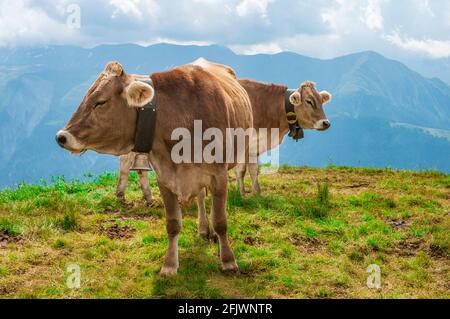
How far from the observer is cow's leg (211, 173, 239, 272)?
591 centimetres

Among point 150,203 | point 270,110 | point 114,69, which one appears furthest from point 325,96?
point 114,69

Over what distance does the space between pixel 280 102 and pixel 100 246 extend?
570 centimetres

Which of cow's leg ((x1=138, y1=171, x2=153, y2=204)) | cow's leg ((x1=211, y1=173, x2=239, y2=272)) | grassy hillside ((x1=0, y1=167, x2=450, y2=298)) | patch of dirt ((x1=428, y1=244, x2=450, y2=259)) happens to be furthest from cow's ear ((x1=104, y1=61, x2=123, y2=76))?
patch of dirt ((x1=428, y1=244, x2=450, y2=259))

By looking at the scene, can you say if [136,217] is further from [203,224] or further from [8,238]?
[8,238]

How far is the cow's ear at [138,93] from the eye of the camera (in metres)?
5.09

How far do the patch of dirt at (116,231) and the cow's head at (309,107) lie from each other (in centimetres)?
489

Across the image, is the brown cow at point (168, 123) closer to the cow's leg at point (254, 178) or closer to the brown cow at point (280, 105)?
the cow's leg at point (254, 178)

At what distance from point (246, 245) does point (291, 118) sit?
464cm

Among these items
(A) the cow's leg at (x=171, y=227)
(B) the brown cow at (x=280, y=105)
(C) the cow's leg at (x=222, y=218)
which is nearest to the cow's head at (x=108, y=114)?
(A) the cow's leg at (x=171, y=227)

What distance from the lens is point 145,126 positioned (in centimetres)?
539

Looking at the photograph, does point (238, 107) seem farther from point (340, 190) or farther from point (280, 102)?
point (340, 190)

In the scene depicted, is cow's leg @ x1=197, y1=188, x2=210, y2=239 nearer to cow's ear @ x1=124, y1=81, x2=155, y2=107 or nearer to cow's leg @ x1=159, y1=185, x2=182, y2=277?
cow's leg @ x1=159, y1=185, x2=182, y2=277

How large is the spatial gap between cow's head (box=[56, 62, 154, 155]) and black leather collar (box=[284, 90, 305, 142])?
5.99 metres
